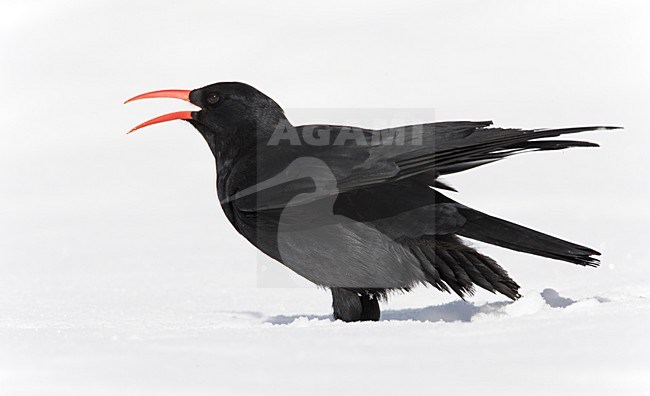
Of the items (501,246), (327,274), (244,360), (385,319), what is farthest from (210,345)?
(501,246)

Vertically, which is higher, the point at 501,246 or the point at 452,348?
the point at 501,246

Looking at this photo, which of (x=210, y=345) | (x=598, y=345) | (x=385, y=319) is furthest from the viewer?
(x=385, y=319)

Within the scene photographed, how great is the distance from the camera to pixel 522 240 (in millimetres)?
5543

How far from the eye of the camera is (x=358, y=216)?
18.0 ft

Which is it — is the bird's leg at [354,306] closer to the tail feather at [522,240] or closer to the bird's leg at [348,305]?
the bird's leg at [348,305]

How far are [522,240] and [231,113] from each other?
6.38ft

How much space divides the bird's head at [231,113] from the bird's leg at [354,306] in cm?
111

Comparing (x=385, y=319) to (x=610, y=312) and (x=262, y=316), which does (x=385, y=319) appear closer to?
(x=262, y=316)

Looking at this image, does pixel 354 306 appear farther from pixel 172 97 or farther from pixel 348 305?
pixel 172 97

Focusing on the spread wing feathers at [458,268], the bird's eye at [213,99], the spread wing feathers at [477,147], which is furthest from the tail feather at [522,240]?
the bird's eye at [213,99]

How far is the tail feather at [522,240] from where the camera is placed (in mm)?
5527

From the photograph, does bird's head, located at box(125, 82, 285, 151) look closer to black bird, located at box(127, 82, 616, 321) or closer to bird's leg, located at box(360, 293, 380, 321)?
black bird, located at box(127, 82, 616, 321)

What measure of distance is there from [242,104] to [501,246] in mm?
1814

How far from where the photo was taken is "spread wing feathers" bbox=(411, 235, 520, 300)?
221 inches
